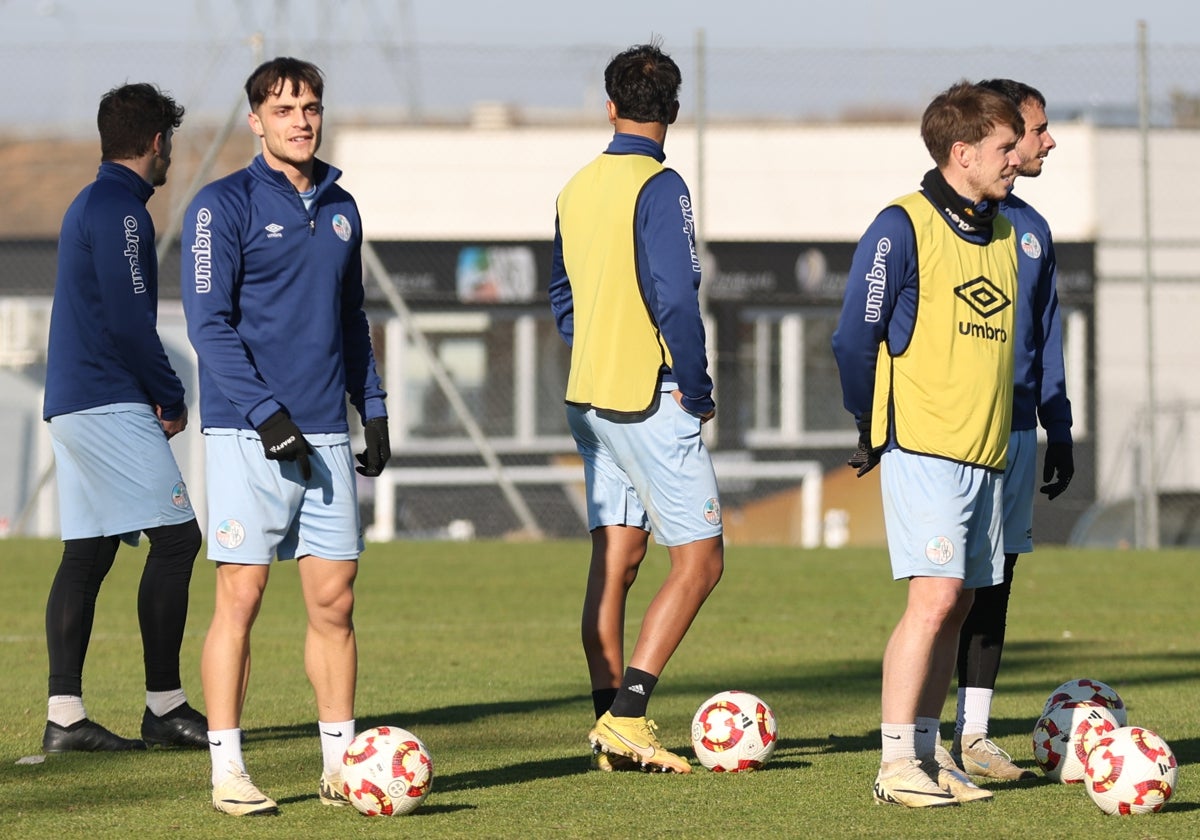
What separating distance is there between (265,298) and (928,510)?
2.03 metres

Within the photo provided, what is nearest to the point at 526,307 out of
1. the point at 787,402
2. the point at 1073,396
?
the point at 787,402

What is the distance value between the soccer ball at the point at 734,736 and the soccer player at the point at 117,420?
6.22ft

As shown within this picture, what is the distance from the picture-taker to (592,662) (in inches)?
258

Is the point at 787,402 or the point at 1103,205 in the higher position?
the point at 1103,205

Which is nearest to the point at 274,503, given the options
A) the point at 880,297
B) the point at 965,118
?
the point at 880,297

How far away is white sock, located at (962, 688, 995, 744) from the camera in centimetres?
627

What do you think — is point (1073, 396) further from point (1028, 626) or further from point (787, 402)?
point (1028, 626)

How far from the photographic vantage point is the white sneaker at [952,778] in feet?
18.3

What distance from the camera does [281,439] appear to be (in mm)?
5254

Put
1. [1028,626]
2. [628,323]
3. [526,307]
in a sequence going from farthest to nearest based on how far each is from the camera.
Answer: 1. [526,307]
2. [1028,626]
3. [628,323]

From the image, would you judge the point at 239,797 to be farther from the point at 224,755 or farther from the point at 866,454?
the point at 866,454

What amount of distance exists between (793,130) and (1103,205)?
4.72 m

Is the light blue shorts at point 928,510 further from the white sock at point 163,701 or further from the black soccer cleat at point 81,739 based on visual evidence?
the black soccer cleat at point 81,739

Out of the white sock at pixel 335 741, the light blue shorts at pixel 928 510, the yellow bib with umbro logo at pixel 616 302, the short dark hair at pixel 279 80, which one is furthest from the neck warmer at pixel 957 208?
the white sock at pixel 335 741
